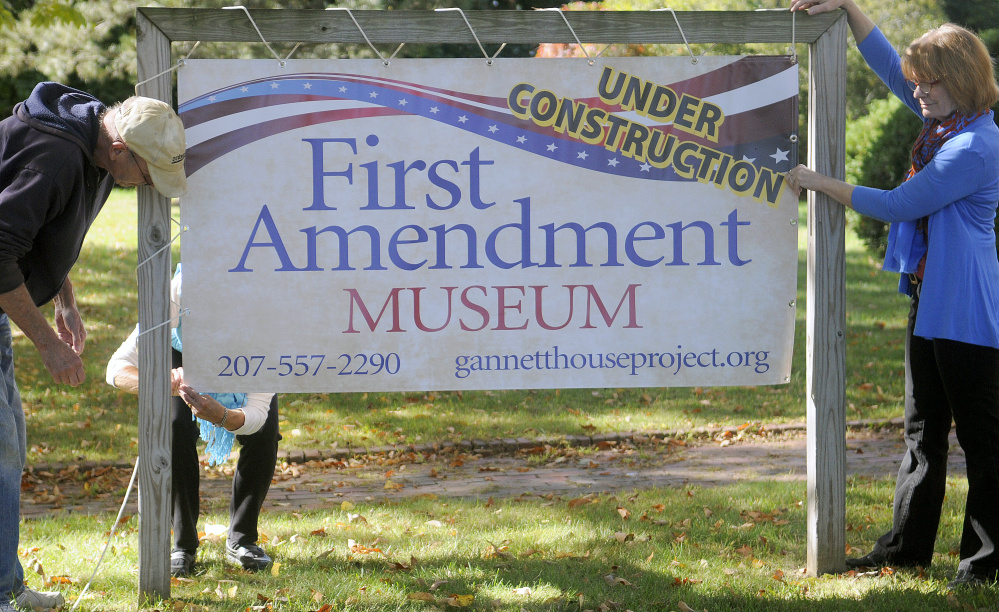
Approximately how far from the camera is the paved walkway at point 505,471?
5.49 m

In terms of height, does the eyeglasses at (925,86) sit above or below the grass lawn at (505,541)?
above

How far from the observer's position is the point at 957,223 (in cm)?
367

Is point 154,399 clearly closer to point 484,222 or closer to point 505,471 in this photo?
point 484,222

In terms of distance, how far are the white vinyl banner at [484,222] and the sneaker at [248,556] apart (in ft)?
2.81

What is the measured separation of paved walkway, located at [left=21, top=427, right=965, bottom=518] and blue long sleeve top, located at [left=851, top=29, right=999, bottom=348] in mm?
2313

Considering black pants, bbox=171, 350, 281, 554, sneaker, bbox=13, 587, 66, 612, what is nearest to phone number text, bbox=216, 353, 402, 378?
black pants, bbox=171, 350, 281, 554

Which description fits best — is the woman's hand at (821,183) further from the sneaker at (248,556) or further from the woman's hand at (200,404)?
the sneaker at (248,556)

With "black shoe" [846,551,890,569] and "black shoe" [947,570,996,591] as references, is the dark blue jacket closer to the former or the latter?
"black shoe" [846,551,890,569]

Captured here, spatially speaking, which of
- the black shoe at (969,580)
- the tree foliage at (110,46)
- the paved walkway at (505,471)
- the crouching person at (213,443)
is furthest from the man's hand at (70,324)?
the tree foliage at (110,46)

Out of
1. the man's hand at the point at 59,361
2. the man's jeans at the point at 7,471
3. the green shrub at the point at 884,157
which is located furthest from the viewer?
the green shrub at the point at 884,157

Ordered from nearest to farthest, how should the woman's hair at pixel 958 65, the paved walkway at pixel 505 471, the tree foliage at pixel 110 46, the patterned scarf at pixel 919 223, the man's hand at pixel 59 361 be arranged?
the man's hand at pixel 59 361
the woman's hair at pixel 958 65
the patterned scarf at pixel 919 223
the paved walkway at pixel 505 471
the tree foliage at pixel 110 46

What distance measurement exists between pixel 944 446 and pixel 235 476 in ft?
10.4

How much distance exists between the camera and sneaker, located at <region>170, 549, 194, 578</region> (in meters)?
4.04

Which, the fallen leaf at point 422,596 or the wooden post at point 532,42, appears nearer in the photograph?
the wooden post at point 532,42
